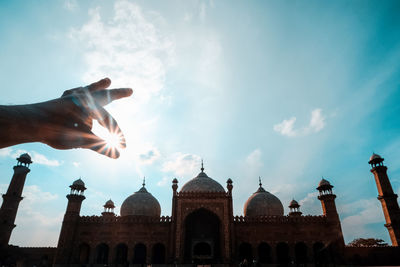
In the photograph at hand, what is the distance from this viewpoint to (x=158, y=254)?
79.3 feet

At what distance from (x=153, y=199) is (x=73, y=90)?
28991 mm

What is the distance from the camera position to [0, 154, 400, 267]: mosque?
22141 millimetres

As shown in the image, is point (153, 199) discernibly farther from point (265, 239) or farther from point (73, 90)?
point (73, 90)

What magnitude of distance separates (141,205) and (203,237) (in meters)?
8.15

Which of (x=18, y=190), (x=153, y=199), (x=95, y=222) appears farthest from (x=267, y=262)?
(x=18, y=190)

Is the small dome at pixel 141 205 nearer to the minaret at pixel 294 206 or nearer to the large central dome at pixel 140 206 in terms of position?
the large central dome at pixel 140 206

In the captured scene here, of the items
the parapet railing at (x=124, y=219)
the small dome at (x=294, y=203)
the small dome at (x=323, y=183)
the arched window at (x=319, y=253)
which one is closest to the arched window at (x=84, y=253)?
the parapet railing at (x=124, y=219)

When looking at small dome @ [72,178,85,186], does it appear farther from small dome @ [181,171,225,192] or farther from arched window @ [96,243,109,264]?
small dome @ [181,171,225,192]

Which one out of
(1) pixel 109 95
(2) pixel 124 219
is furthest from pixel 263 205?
(1) pixel 109 95

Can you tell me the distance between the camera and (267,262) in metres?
23.0

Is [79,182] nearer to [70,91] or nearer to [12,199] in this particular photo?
[12,199]

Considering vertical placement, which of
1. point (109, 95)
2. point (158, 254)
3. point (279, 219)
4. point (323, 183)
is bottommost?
point (158, 254)

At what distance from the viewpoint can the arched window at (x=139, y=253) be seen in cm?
2377

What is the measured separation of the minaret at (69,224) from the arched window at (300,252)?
19971mm
